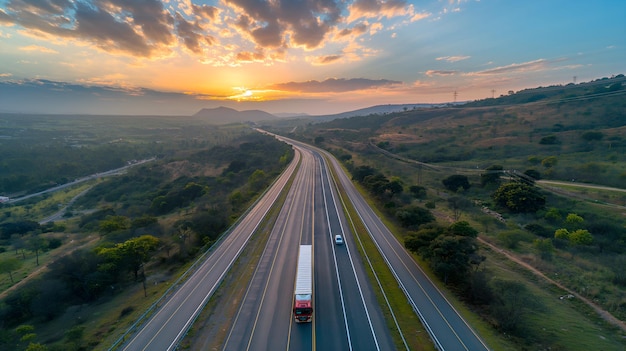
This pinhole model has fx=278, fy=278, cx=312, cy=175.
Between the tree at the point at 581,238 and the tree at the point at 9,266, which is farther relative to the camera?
the tree at the point at 9,266

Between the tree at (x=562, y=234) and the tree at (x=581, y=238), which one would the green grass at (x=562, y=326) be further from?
the tree at (x=562, y=234)

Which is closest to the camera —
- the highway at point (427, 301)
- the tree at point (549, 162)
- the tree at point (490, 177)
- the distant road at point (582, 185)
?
the highway at point (427, 301)

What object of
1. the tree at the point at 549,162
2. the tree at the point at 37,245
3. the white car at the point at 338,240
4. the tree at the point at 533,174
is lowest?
the tree at the point at 37,245

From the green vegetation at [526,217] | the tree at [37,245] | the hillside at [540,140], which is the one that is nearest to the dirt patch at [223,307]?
the green vegetation at [526,217]

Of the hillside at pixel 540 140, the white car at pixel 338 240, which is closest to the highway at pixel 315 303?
the white car at pixel 338 240

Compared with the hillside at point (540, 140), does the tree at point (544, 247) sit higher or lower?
lower

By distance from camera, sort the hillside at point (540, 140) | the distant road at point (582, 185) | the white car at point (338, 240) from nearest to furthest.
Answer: the white car at point (338, 240) < the distant road at point (582, 185) < the hillside at point (540, 140)

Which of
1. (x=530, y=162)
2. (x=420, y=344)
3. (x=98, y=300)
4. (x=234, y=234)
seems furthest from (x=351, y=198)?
(x=530, y=162)

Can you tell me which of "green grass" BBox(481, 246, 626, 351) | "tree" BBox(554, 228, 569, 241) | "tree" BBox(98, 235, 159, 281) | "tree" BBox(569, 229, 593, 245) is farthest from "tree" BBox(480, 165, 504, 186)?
"tree" BBox(98, 235, 159, 281)
